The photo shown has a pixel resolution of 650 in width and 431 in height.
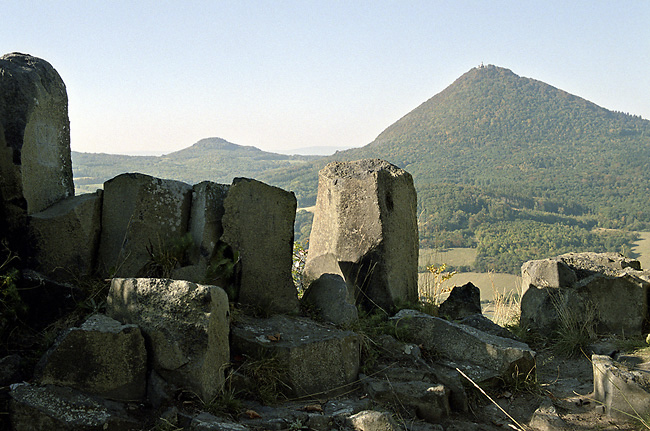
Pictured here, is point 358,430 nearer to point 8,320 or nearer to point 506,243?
point 8,320

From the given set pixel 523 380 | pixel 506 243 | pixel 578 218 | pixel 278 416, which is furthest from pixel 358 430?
pixel 578 218

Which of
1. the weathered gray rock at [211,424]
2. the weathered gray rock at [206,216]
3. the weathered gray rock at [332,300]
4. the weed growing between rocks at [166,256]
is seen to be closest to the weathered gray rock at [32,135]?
the weed growing between rocks at [166,256]

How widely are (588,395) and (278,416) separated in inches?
124

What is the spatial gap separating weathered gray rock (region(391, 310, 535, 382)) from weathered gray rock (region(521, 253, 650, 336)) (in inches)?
57.0

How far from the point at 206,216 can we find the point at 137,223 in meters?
0.65

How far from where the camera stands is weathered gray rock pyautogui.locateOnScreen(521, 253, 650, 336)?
7121 mm

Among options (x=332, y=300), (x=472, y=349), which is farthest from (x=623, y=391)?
(x=332, y=300)

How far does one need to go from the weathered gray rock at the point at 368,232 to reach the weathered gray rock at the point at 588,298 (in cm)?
166

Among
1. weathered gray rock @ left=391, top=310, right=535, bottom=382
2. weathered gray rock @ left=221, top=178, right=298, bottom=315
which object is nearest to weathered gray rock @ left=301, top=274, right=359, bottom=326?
weathered gray rock @ left=221, top=178, right=298, bottom=315

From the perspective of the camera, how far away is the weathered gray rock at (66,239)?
203 inches

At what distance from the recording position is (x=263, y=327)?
5.18 metres

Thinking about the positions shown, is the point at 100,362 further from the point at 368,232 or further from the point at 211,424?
the point at 368,232

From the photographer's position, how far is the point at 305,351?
192 inches

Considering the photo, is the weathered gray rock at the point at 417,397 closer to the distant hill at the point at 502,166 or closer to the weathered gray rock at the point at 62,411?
the weathered gray rock at the point at 62,411
